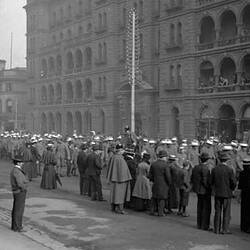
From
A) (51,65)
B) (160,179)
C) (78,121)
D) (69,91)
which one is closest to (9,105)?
(51,65)

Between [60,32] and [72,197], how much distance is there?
45916 millimetres

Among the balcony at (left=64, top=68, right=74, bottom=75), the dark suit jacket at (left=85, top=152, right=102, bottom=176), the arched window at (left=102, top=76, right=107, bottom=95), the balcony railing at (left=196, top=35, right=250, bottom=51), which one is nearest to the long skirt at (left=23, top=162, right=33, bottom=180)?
the dark suit jacket at (left=85, top=152, right=102, bottom=176)

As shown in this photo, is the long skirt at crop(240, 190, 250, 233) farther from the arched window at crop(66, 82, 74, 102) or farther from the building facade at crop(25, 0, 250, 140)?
the arched window at crop(66, 82, 74, 102)

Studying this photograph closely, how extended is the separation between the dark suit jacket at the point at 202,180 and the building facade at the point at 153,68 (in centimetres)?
2140

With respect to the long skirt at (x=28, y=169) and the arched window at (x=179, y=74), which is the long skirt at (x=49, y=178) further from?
the arched window at (x=179, y=74)

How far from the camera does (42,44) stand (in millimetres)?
64750

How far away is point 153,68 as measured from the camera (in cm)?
4319

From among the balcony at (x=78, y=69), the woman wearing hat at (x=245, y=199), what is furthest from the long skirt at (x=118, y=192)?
the balcony at (x=78, y=69)

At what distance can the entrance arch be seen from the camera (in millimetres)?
35500

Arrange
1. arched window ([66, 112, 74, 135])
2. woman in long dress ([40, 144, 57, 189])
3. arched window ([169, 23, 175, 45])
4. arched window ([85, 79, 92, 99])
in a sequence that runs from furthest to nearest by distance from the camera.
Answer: arched window ([66, 112, 74, 135]) → arched window ([85, 79, 92, 99]) → arched window ([169, 23, 175, 45]) → woman in long dress ([40, 144, 57, 189])

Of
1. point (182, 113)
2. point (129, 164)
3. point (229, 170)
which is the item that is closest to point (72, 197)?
point (129, 164)

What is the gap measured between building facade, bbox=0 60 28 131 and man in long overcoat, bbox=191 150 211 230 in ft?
223

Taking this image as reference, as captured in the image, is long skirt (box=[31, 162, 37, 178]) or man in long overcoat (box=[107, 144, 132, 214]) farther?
long skirt (box=[31, 162, 37, 178])

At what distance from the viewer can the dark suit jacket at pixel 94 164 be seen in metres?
17.6
